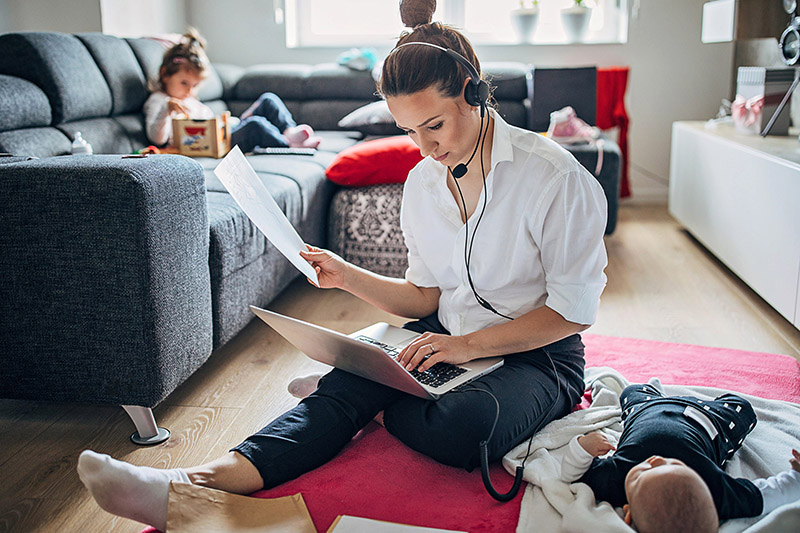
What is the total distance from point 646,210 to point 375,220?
204 cm

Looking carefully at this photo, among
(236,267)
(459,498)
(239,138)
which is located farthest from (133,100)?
(459,498)

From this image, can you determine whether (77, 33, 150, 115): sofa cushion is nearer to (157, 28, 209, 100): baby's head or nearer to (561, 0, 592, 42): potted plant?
(157, 28, 209, 100): baby's head

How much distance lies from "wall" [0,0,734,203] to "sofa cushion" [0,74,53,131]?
177 centimetres

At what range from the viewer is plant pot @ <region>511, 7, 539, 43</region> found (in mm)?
4094

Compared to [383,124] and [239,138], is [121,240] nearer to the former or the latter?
[239,138]

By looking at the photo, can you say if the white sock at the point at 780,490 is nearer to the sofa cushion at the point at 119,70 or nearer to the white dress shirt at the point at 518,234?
the white dress shirt at the point at 518,234

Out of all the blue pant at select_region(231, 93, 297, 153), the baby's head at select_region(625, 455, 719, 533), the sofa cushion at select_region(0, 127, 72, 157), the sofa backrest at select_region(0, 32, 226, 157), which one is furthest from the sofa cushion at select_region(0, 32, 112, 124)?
the baby's head at select_region(625, 455, 719, 533)

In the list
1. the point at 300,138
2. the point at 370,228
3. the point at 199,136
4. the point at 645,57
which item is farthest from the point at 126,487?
the point at 645,57

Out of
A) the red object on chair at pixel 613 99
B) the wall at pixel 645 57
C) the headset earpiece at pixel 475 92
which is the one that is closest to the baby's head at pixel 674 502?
the headset earpiece at pixel 475 92

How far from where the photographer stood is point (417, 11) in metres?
1.42

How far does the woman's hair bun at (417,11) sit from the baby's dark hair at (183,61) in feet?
5.55

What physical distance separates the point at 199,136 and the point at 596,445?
1.98m

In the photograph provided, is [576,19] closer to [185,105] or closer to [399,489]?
[185,105]

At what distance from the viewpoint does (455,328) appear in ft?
4.88
